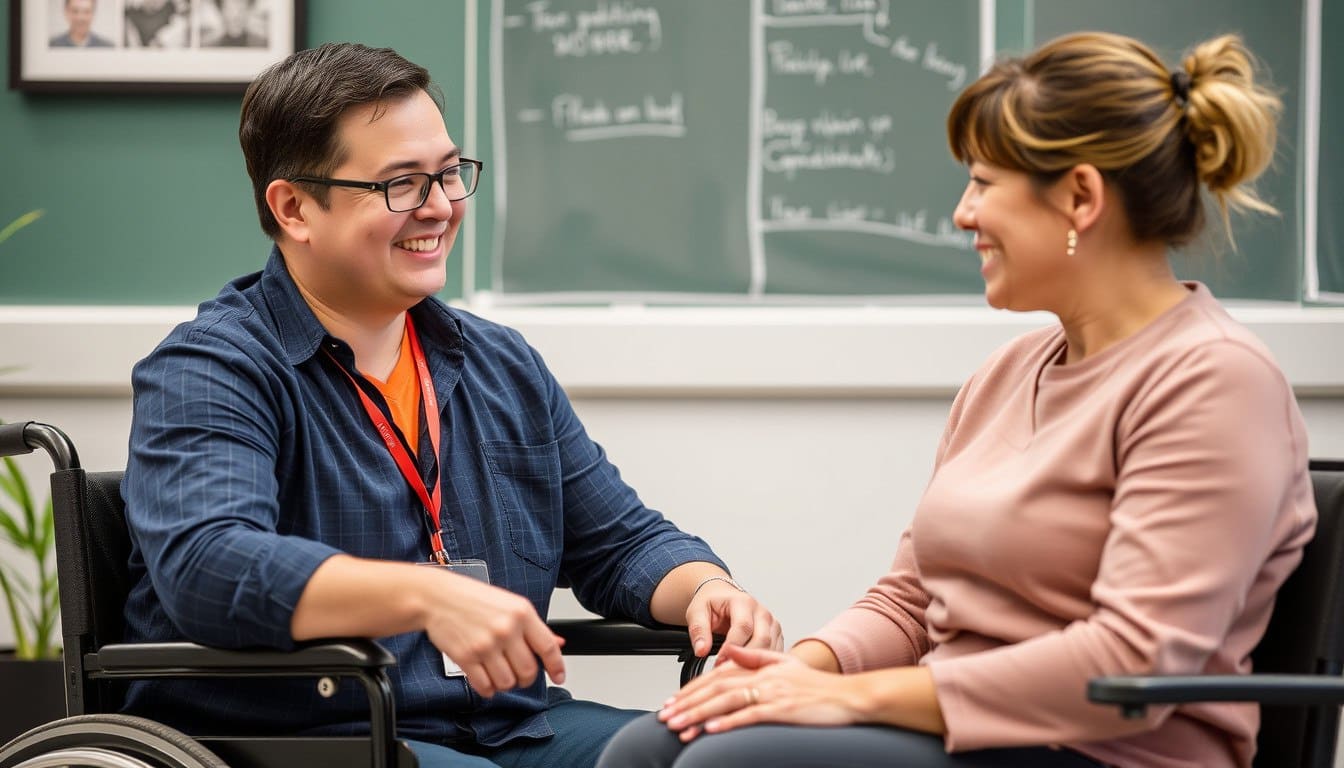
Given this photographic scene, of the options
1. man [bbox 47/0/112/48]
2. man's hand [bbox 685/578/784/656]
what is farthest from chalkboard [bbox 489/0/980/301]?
man's hand [bbox 685/578/784/656]

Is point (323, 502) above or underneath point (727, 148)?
underneath

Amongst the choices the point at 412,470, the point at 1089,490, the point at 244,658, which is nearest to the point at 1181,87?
the point at 1089,490

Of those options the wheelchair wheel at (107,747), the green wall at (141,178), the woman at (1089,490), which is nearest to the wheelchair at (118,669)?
the wheelchair wheel at (107,747)

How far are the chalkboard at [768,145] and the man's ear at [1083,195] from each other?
1441mm

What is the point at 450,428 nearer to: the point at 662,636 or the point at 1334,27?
the point at 662,636

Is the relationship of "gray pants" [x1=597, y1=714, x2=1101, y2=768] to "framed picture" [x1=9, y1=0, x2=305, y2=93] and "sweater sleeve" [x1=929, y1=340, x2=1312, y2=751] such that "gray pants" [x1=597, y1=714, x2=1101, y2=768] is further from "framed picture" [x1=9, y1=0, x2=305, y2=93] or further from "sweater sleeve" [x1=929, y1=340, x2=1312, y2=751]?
"framed picture" [x1=9, y1=0, x2=305, y2=93]

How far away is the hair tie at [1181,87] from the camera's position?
1.26 metres

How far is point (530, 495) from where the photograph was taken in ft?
5.77

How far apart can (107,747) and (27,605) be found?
1.47m

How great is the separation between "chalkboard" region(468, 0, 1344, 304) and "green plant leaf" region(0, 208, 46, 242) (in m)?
0.91

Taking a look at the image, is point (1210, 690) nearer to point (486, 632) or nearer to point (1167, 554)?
point (1167, 554)

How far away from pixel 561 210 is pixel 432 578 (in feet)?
4.85

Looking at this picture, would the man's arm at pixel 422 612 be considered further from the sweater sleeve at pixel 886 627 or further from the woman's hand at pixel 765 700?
the sweater sleeve at pixel 886 627

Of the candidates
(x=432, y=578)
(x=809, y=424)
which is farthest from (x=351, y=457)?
(x=809, y=424)
